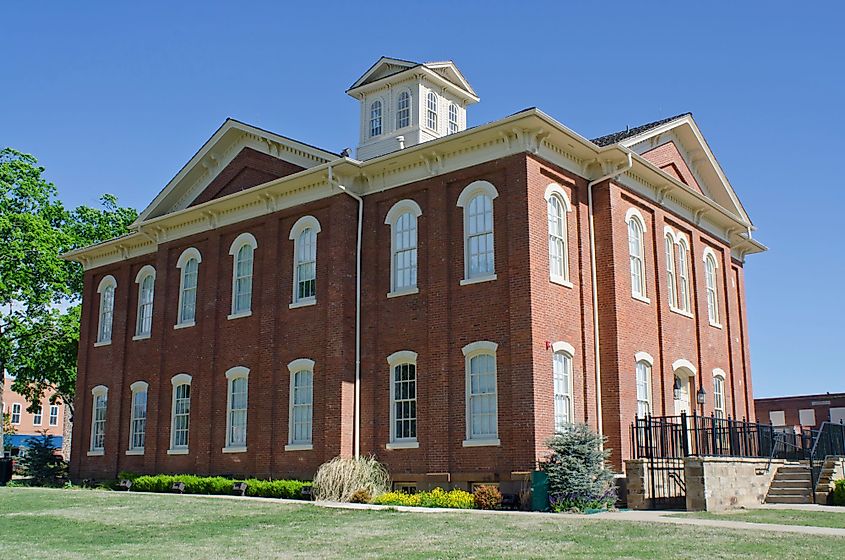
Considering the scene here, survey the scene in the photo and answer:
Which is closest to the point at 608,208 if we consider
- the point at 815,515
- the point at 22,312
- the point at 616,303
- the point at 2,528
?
the point at 616,303

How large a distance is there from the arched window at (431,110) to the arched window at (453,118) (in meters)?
0.74

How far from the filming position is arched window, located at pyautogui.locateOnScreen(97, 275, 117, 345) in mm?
33344

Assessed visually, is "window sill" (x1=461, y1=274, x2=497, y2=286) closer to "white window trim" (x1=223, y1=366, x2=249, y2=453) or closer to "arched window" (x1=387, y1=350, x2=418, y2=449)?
"arched window" (x1=387, y1=350, x2=418, y2=449)

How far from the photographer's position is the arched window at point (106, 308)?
109 feet

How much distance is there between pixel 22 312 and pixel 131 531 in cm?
2784

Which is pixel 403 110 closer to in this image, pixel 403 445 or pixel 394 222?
pixel 394 222

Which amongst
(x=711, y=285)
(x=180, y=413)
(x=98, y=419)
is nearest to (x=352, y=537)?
(x=180, y=413)

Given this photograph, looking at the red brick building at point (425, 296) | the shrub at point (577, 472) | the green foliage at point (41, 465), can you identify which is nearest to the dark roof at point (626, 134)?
the red brick building at point (425, 296)

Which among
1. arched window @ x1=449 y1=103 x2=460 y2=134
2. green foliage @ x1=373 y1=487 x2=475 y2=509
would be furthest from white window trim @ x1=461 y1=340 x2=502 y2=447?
arched window @ x1=449 y1=103 x2=460 y2=134

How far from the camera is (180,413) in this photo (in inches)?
1125

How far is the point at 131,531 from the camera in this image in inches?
616

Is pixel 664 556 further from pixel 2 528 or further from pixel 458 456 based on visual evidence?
pixel 2 528

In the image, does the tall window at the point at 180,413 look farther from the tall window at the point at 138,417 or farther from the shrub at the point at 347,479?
the shrub at the point at 347,479

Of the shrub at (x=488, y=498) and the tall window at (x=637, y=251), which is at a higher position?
the tall window at (x=637, y=251)
